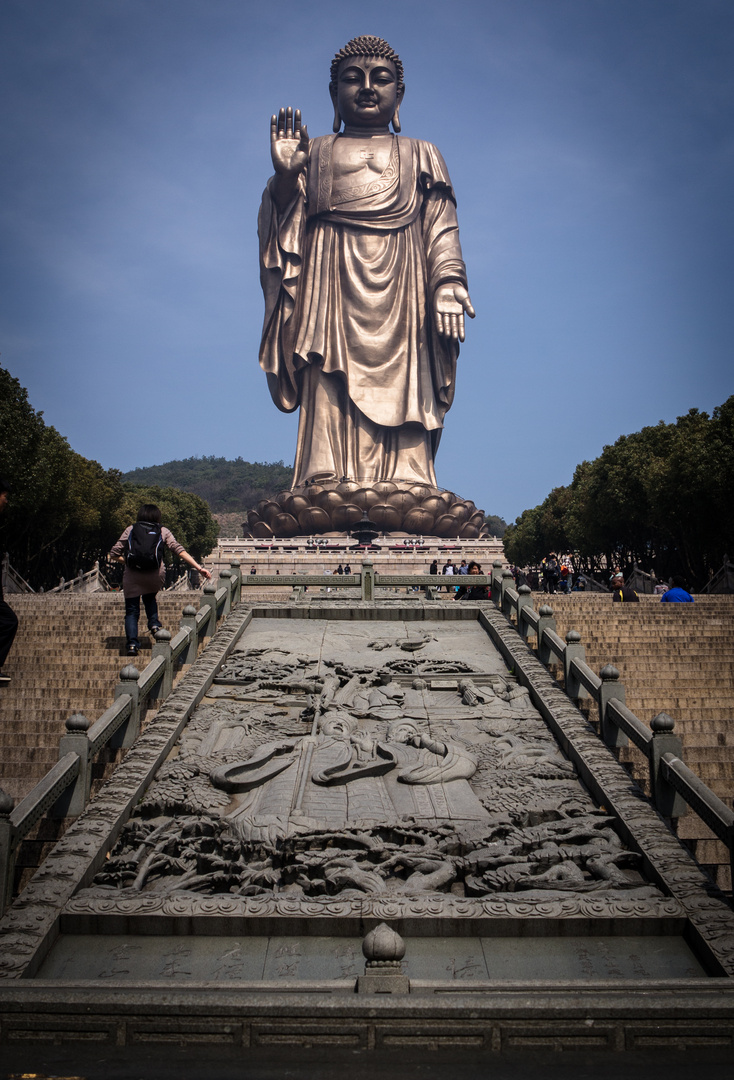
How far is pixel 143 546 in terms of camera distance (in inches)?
317

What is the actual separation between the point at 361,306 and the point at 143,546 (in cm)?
2719

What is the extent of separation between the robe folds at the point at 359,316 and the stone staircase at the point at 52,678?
2202cm

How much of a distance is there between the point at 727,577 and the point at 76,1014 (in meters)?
18.1

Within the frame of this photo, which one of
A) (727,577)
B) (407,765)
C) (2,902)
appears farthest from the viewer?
(727,577)

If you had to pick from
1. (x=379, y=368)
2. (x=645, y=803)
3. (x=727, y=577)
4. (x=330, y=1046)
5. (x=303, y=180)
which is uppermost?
(x=303, y=180)

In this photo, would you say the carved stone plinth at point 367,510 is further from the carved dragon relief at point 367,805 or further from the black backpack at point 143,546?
the carved dragon relief at point 367,805

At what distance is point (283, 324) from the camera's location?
34156mm

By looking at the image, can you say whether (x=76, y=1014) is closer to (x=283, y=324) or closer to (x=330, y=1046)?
(x=330, y=1046)

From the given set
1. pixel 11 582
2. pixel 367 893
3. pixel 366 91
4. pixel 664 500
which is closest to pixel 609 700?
pixel 367 893

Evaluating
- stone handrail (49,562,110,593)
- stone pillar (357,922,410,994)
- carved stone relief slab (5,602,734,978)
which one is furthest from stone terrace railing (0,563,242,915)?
stone handrail (49,562,110,593)

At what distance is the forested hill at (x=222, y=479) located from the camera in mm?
99625

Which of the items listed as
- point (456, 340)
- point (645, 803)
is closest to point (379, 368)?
point (456, 340)

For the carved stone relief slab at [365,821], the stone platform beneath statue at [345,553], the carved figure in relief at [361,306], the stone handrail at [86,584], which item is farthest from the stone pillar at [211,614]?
the carved figure in relief at [361,306]

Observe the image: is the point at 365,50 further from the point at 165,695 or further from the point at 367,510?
the point at 165,695
